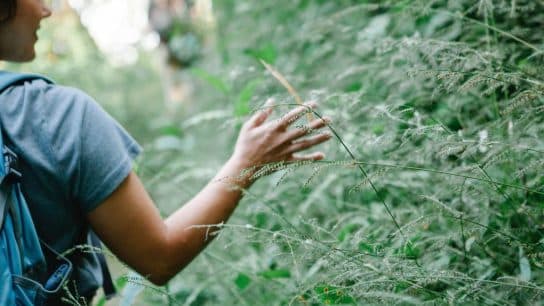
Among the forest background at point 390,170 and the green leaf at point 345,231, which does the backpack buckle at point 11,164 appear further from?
the green leaf at point 345,231

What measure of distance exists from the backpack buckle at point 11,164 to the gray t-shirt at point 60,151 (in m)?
0.03

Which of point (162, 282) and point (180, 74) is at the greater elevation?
point (162, 282)

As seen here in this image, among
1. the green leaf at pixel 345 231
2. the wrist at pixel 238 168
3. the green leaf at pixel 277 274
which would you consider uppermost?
the wrist at pixel 238 168

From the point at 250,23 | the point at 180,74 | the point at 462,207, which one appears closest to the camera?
the point at 462,207

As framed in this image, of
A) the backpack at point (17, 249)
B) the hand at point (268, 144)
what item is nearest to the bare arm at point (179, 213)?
the hand at point (268, 144)

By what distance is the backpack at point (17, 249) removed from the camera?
1231 mm

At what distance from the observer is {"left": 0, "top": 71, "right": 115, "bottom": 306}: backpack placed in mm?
1231

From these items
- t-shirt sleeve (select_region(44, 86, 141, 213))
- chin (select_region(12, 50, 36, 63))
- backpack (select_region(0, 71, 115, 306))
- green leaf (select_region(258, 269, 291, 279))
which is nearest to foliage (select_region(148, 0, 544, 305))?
green leaf (select_region(258, 269, 291, 279))

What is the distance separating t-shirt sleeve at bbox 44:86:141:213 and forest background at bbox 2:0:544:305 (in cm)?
25

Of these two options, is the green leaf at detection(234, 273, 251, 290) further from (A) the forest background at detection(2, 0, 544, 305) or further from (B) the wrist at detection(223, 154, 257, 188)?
(B) the wrist at detection(223, 154, 257, 188)

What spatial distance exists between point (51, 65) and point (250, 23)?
10.5ft

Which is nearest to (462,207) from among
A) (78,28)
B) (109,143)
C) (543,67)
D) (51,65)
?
(543,67)

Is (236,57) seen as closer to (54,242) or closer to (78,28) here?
(54,242)

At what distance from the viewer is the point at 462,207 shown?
66.8 inches
